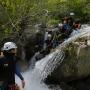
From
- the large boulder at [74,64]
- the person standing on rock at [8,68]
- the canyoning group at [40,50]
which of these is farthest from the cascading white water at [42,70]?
the person standing on rock at [8,68]

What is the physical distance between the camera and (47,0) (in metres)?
13.9

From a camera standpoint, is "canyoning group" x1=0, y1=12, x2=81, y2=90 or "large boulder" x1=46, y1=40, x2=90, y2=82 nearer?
"canyoning group" x1=0, y1=12, x2=81, y2=90

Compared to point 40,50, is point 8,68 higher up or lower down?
higher up

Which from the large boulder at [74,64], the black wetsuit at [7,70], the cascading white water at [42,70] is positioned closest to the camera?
the black wetsuit at [7,70]

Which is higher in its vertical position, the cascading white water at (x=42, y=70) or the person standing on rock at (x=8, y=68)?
the person standing on rock at (x=8, y=68)

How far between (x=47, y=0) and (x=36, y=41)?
1.93m

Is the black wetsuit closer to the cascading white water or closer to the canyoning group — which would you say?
the canyoning group

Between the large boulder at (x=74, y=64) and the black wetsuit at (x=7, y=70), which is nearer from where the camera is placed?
the black wetsuit at (x=7, y=70)

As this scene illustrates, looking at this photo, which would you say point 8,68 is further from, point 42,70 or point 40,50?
point 40,50

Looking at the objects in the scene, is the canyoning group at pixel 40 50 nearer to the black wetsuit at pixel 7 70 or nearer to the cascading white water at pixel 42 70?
the black wetsuit at pixel 7 70

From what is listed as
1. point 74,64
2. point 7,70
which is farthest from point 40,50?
point 7,70

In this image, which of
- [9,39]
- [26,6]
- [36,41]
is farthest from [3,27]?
[36,41]

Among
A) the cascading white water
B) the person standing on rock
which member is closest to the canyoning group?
the person standing on rock

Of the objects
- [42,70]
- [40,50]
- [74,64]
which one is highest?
Result: [74,64]
